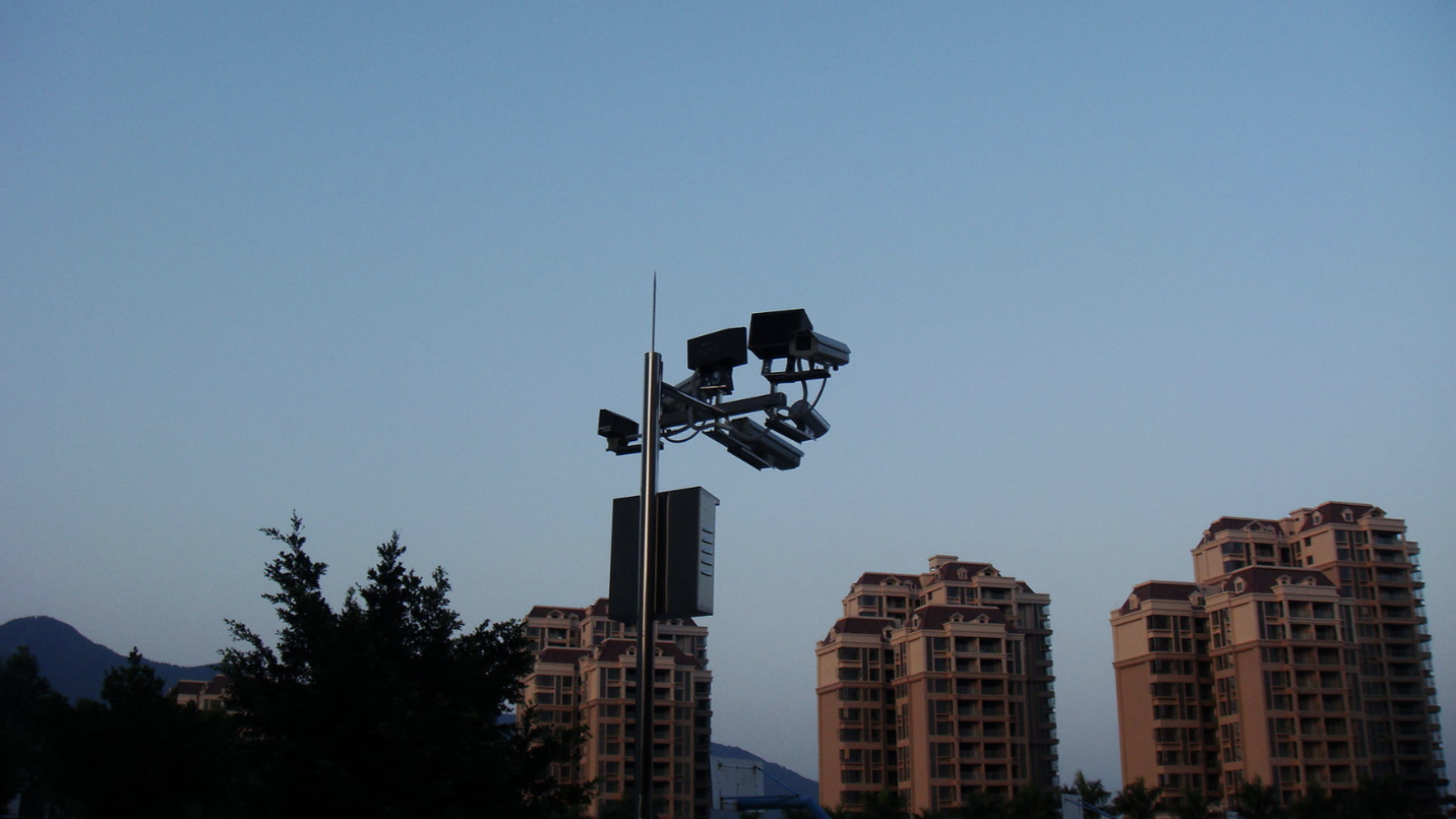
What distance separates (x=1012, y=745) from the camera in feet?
270

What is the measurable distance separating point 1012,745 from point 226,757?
76785mm

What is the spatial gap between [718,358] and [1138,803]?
220 feet

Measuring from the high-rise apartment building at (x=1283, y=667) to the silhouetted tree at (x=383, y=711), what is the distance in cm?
7023

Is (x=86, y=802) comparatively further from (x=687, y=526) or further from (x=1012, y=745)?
(x=1012, y=745)

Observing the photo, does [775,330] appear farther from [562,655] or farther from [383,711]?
[562,655]

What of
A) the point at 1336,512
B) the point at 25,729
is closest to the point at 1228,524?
the point at 1336,512

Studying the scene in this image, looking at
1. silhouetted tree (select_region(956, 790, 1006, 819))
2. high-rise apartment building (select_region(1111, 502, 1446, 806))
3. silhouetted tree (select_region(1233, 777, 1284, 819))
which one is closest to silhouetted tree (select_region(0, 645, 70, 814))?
silhouetted tree (select_region(956, 790, 1006, 819))

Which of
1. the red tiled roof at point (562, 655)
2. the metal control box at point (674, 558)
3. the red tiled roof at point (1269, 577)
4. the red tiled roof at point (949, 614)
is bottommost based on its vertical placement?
the metal control box at point (674, 558)

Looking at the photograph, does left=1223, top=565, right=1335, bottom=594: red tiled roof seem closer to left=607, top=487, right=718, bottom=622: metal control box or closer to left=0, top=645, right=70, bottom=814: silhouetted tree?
left=0, top=645, right=70, bottom=814: silhouetted tree

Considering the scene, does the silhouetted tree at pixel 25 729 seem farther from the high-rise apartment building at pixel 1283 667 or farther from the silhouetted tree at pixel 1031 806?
the high-rise apartment building at pixel 1283 667

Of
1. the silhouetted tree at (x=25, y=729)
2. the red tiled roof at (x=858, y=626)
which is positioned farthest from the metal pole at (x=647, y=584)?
the red tiled roof at (x=858, y=626)

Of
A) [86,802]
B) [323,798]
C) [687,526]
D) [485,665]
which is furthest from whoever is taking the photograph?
[86,802]

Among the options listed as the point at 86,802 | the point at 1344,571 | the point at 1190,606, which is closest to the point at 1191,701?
the point at 1190,606

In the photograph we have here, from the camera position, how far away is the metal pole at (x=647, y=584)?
6145 mm
